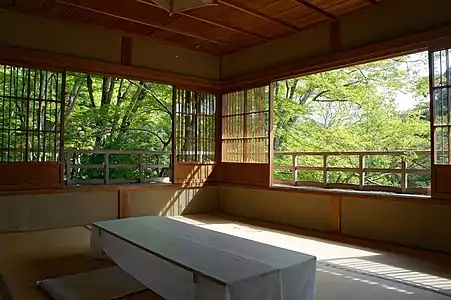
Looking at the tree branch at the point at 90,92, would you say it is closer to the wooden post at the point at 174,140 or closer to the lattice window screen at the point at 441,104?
the wooden post at the point at 174,140

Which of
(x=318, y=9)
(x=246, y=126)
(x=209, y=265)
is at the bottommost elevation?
(x=209, y=265)

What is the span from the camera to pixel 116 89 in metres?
10.1

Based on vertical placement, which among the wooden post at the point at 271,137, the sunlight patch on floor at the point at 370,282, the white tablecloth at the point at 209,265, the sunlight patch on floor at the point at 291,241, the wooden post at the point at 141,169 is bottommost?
the sunlight patch on floor at the point at 291,241

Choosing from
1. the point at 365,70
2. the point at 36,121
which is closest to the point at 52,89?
the point at 36,121

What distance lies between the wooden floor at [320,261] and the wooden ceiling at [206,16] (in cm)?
303

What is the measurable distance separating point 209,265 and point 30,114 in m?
4.20

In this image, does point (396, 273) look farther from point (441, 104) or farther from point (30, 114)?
point (30, 114)

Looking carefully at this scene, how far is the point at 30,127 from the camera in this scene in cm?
512

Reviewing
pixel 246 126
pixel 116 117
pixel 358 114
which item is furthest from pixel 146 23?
pixel 358 114

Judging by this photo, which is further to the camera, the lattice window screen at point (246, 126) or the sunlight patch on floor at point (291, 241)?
the lattice window screen at point (246, 126)

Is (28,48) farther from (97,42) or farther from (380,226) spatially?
(380,226)

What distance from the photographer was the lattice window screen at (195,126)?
671cm

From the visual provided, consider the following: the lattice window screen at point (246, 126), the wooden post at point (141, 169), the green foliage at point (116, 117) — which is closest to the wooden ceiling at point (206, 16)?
the lattice window screen at point (246, 126)

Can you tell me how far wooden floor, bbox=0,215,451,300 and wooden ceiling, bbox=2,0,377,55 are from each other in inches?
119
